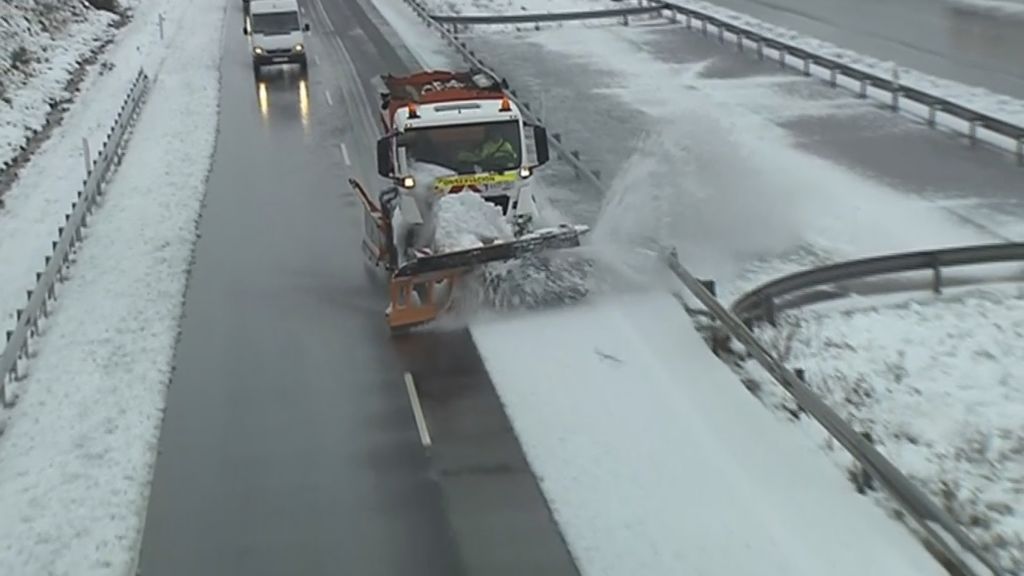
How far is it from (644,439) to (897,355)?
3.92 metres

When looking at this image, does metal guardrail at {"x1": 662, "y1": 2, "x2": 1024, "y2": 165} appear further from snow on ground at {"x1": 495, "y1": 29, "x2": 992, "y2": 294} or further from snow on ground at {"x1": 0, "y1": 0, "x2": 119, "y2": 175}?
snow on ground at {"x1": 0, "y1": 0, "x2": 119, "y2": 175}

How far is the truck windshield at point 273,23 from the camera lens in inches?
1650

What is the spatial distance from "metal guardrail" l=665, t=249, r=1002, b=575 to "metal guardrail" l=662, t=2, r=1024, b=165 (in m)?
13.8

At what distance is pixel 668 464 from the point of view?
12.6m

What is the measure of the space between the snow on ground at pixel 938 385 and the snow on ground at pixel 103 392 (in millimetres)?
6699

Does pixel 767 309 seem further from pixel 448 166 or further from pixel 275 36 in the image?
pixel 275 36

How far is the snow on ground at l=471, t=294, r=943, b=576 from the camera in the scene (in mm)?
10914

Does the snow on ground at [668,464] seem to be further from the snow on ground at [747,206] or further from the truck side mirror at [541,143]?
the snow on ground at [747,206]

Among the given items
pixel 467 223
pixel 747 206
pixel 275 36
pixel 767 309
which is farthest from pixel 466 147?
pixel 275 36

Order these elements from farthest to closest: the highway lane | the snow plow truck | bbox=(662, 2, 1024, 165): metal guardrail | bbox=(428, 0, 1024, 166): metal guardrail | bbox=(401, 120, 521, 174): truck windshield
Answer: the highway lane < bbox=(428, 0, 1024, 166): metal guardrail < bbox=(662, 2, 1024, 165): metal guardrail < bbox=(401, 120, 521, 174): truck windshield < the snow plow truck

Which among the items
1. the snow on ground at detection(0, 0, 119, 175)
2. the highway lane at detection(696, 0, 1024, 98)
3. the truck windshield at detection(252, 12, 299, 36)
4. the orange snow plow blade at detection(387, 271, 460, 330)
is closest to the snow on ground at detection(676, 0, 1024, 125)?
the highway lane at detection(696, 0, 1024, 98)

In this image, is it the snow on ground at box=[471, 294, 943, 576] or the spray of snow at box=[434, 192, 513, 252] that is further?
the spray of snow at box=[434, 192, 513, 252]

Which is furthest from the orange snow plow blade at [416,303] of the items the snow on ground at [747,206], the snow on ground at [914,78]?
the snow on ground at [914,78]

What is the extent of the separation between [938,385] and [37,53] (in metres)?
35.6
